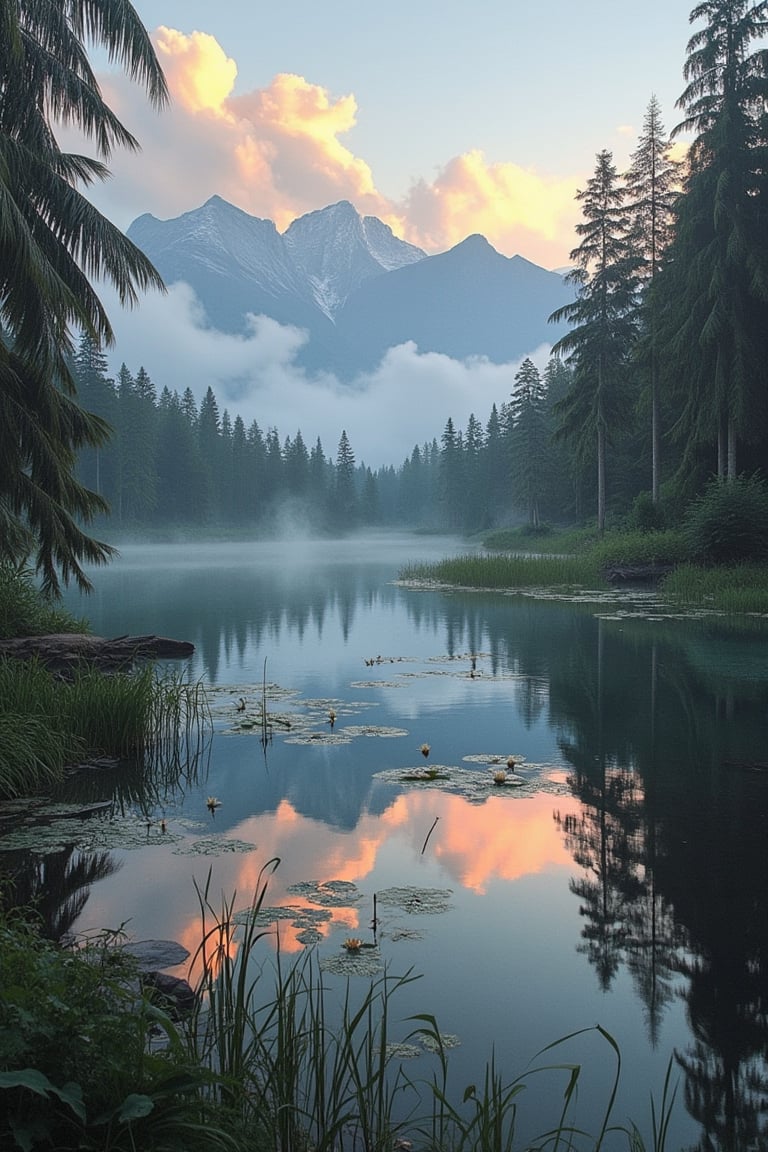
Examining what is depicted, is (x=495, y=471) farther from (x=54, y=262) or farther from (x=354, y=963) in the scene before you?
Answer: (x=354, y=963)

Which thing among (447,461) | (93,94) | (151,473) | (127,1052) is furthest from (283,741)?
(447,461)

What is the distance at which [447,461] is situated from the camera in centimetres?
11481

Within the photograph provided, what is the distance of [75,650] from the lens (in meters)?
14.3

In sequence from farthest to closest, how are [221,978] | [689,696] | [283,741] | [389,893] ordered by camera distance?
[689,696] < [283,741] < [389,893] < [221,978]

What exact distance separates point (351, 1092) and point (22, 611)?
12984mm

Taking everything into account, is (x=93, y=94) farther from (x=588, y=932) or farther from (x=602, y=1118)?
(x=602, y=1118)

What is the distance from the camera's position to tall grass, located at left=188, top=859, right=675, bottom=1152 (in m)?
3.19

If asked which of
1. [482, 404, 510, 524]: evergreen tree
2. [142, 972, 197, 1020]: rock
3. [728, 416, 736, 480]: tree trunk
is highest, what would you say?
[482, 404, 510, 524]: evergreen tree

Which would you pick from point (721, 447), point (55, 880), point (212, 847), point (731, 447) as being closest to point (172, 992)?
point (55, 880)

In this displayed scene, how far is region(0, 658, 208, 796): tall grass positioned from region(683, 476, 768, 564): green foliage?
19261mm

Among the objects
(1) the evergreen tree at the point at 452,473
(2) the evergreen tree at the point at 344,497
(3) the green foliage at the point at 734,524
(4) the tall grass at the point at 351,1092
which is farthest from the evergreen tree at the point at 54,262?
(2) the evergreen tree at the point at 344,497

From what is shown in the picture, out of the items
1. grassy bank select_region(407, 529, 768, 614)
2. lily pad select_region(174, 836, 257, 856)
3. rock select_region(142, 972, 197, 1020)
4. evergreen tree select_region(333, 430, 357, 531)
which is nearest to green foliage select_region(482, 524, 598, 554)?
grassy bank select_region(407, 529, 768, 614)

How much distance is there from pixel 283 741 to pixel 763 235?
86.5ft

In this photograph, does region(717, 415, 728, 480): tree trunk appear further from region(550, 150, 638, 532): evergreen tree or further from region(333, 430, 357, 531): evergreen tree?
region(333, 430, 357, 531): evergreen tree
